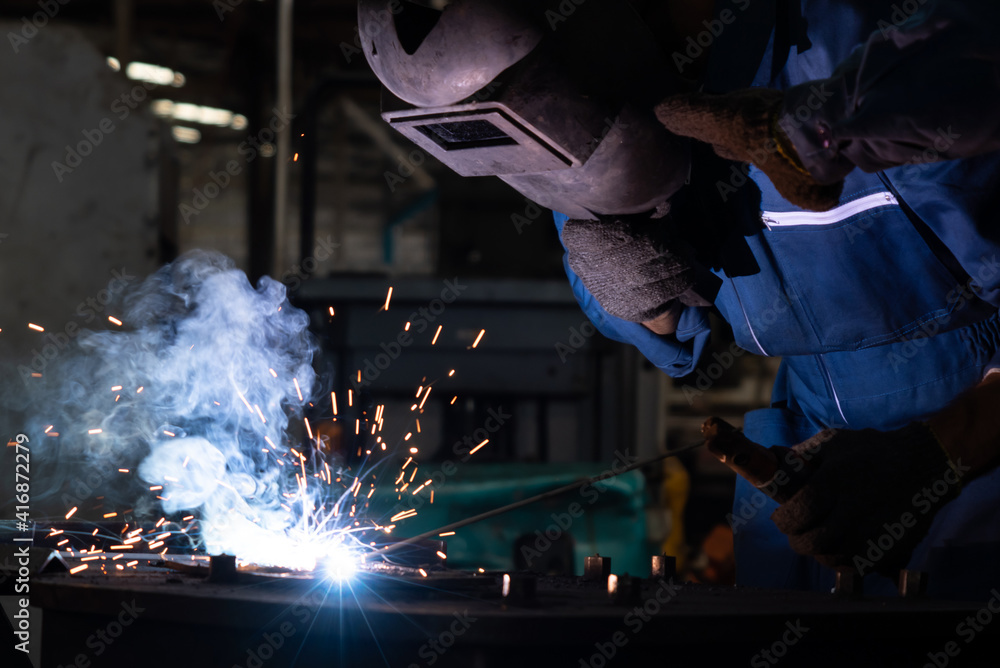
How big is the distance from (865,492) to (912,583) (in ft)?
0.48

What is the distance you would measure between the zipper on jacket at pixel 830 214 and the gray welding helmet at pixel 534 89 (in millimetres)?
258

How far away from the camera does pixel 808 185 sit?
1287 millimetres

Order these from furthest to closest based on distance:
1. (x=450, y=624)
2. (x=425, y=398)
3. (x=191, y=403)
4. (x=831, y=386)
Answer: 1. (x=425, y=398)
2. (x=191, y=403)
3. (x=831, y=386)
4. (x=450, y=624)

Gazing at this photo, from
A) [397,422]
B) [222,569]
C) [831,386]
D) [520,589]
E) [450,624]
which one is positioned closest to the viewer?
[450,624]

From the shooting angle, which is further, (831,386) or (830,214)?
(831,386)

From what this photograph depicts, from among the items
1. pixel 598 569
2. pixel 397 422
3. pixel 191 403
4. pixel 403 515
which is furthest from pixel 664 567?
pixel 397 422

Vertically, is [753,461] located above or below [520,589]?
A: above

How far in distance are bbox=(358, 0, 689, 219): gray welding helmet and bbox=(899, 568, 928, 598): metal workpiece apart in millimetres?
736

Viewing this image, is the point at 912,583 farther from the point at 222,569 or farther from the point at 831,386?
the point at 222,569

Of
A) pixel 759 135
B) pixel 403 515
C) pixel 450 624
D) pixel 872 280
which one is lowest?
pixel 450 624

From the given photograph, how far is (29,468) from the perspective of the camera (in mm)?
2162

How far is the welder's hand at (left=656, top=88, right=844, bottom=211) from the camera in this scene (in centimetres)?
127

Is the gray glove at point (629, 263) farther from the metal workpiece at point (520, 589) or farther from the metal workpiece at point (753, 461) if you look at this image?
the metal workpiece at point (520, 589)

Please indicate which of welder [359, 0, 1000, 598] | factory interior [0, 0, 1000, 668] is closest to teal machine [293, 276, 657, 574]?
factory interior [0, 0, 1000, 668]
